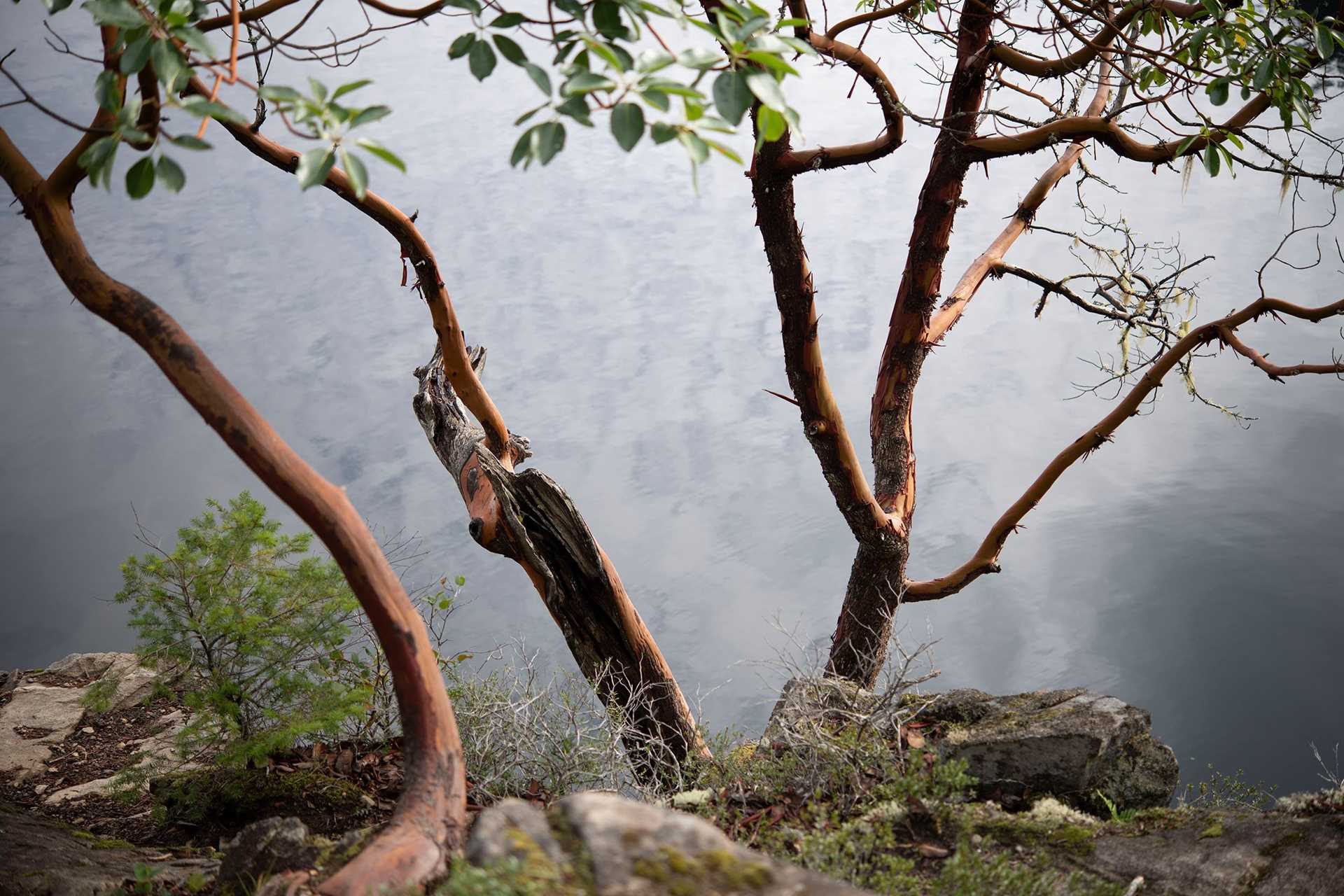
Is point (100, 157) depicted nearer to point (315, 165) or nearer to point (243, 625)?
point (315, 165)

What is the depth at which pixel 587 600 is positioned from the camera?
289 centimetres

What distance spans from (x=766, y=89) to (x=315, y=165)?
490 millimetres

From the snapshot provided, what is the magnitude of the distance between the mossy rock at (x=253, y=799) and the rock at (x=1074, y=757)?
160cm

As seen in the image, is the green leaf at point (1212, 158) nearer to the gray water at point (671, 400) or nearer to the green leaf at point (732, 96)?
the green leaf at point (732, 96)

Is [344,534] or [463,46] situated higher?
[463,46]

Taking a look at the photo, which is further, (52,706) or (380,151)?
(52,706)

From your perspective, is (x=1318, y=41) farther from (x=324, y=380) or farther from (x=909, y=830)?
(x=324, y=380)

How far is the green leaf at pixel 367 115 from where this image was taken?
1.10m

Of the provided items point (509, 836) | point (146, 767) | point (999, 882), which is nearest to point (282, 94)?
point (509, 836)

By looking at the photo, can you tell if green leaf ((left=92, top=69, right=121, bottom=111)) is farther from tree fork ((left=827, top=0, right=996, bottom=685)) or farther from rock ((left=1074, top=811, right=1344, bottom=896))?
tree fork ((left=827, top=0, right=996, bottom=685))

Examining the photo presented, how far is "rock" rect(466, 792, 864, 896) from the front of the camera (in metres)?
1.09

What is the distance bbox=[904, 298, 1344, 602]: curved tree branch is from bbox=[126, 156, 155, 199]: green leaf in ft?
8.37

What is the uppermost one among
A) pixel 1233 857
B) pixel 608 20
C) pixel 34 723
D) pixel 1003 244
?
pixel 1003 244

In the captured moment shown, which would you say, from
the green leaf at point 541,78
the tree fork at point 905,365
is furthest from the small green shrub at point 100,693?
the green leaf at point 541,78
